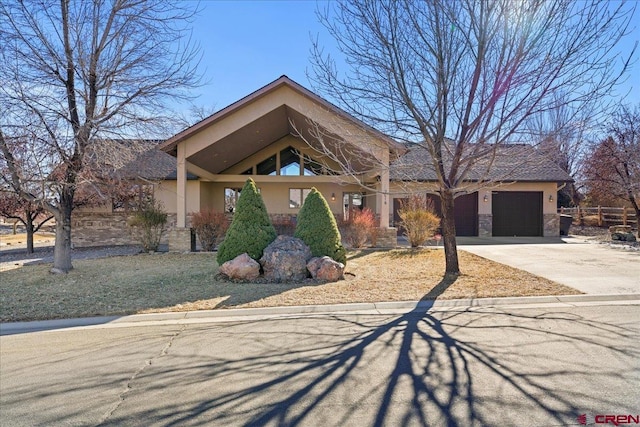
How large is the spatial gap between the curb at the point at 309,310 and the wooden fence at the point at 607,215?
17388mm

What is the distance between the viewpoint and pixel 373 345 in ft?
15.2

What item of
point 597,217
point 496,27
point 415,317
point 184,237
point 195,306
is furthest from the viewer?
point 597,217

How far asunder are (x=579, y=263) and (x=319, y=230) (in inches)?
288

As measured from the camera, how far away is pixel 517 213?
19.1 meters

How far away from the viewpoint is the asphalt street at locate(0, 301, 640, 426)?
313cm

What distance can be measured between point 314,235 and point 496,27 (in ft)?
19.0

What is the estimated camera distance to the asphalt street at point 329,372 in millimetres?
3135

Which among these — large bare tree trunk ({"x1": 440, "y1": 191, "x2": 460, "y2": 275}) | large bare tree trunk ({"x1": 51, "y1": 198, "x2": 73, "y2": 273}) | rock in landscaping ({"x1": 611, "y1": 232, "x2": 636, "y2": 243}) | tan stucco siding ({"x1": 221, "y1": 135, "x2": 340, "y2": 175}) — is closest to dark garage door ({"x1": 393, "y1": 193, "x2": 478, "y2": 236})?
rock in landscaping ({"x1": 611, "y1": 232, "x2": 636, "y2": 243})

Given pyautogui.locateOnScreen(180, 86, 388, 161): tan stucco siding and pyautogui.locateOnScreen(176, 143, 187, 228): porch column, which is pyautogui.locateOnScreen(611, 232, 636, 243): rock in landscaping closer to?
pyautogui.locateOnScreen(180, 86, 388, 161): tan stucco siding

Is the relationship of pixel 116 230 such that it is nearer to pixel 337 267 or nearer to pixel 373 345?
pixel 337 267

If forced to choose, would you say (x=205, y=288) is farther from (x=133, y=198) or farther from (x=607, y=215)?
(x=607, y=215)

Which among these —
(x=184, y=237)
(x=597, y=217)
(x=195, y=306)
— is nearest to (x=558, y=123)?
(x=195, y=306)

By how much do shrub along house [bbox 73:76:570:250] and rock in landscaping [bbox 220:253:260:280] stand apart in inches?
160

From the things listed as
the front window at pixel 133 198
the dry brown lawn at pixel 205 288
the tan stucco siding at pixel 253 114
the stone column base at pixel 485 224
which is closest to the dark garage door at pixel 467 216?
the stone column base at pixel 485 224
